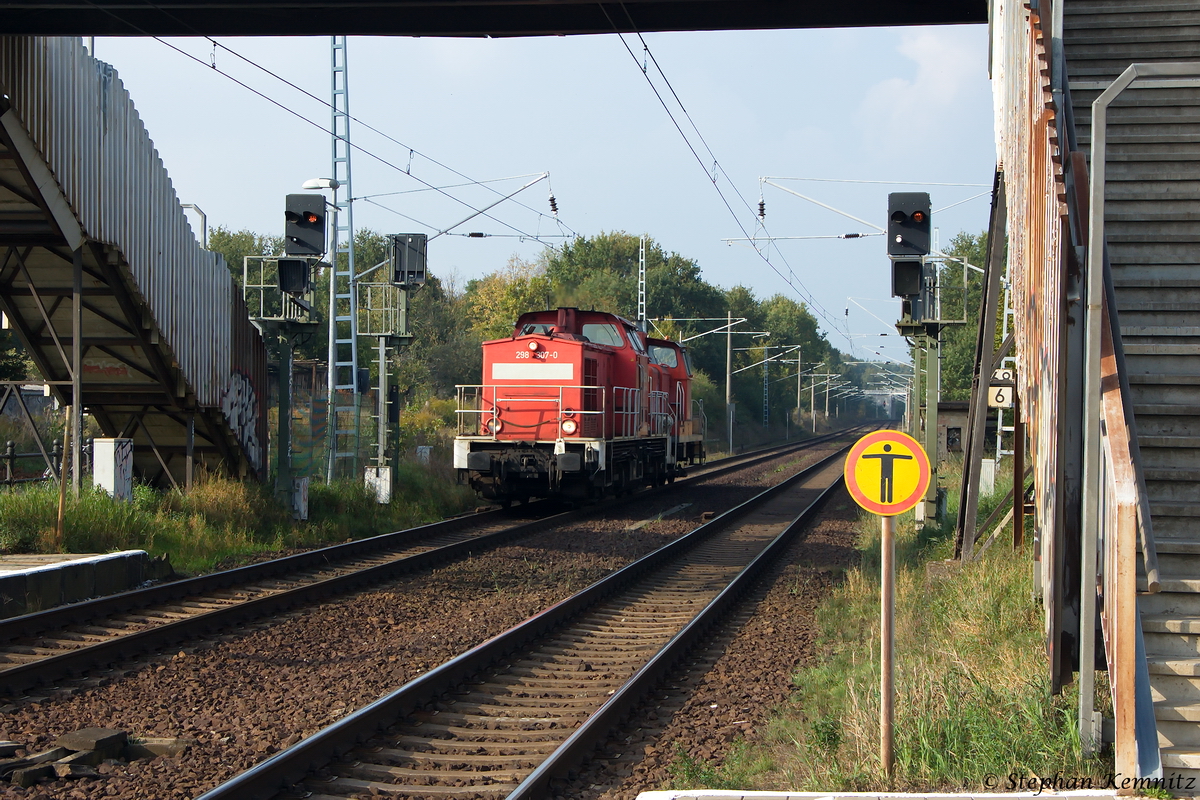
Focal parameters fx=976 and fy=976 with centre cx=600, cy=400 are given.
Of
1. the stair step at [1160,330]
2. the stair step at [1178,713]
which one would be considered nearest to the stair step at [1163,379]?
the stair step at [1160,330]

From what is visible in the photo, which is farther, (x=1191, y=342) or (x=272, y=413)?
(x=272, y=413)

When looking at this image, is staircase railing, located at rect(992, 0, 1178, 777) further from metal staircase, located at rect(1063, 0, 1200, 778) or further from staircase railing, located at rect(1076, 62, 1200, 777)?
metal staircase, located at rect(1063, 0, 1200, 778)

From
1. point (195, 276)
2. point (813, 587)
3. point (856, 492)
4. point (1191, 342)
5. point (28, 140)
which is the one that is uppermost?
point (28, 140)

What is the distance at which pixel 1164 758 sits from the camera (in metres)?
4.38

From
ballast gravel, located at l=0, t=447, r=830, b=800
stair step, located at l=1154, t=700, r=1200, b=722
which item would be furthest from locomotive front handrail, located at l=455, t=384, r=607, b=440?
stair step, located at l=1154, t=700, r=1200, b=722

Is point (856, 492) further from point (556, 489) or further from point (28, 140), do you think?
point (556, 489)

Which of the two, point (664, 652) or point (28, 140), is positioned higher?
point (28, 140)

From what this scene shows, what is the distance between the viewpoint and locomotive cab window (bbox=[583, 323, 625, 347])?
19506mm

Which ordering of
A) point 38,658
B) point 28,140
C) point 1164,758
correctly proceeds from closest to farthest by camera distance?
point 1164,758
point 38,658
point 28,140

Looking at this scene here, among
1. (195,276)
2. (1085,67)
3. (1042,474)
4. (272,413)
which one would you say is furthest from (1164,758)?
(272,413)

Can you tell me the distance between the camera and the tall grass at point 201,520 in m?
11.4

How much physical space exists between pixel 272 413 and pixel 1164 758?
2826 centimetres

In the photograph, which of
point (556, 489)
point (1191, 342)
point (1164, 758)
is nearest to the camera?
point (1164, 758)

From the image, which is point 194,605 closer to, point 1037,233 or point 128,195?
point 128,195
